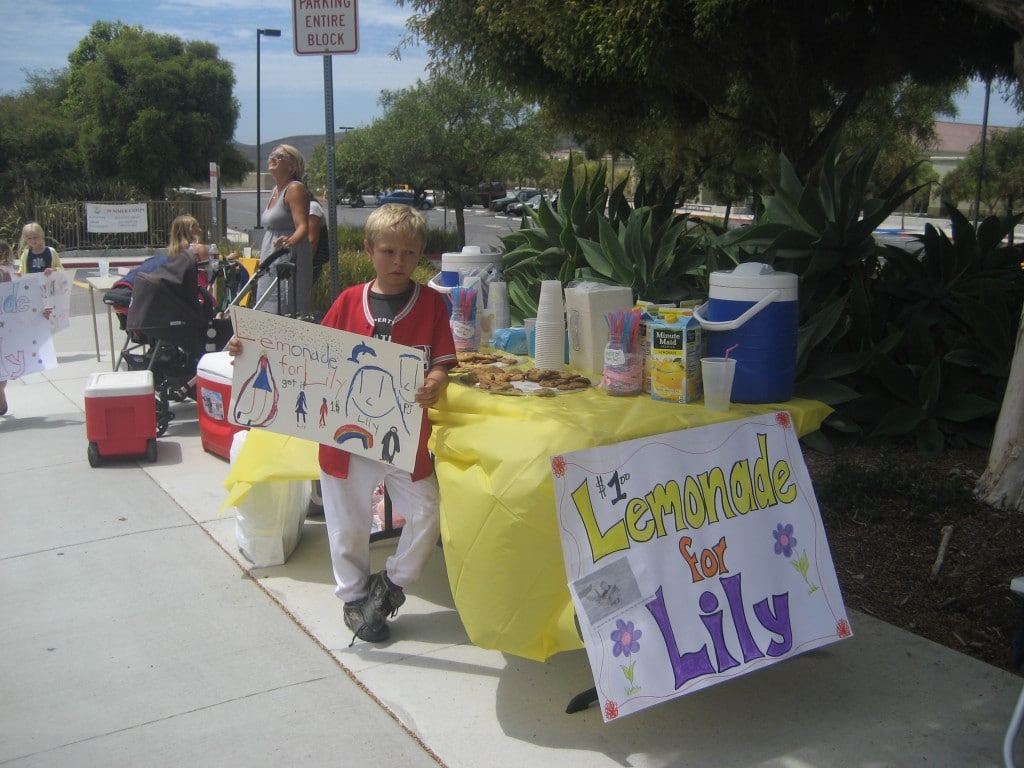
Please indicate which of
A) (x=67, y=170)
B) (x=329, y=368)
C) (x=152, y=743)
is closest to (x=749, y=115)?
(x=329, y=368)

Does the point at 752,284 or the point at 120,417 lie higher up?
the point at 752,284

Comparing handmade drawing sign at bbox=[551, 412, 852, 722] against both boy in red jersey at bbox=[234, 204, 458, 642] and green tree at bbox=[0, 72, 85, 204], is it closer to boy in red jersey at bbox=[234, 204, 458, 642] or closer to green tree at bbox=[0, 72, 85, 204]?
boy in red jersey at bbox=[234, 204, 458, 642]

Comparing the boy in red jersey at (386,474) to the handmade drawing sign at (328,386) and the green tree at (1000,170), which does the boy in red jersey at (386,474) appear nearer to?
the handmade drawing sign at (328,386)

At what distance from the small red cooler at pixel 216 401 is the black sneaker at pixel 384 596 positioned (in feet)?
8.40

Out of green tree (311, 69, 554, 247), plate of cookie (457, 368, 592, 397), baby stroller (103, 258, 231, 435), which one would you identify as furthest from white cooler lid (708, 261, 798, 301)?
green tree (311, 69, 554, 247)

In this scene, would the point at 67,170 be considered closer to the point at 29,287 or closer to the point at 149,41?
the point at 149,41

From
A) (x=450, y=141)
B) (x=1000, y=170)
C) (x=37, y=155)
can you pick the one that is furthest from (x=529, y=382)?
(x=1000, y=170)

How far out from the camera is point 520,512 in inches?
122

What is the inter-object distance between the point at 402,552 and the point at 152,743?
1.15 meters

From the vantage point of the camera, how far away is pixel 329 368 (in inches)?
147

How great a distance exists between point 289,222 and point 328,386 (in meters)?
4.01

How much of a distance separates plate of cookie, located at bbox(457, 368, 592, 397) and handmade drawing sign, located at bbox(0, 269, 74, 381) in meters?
5.22

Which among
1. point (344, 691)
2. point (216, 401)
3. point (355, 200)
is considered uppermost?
point (355, 200)

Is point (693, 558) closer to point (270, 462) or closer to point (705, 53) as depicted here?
point (270, 462)
